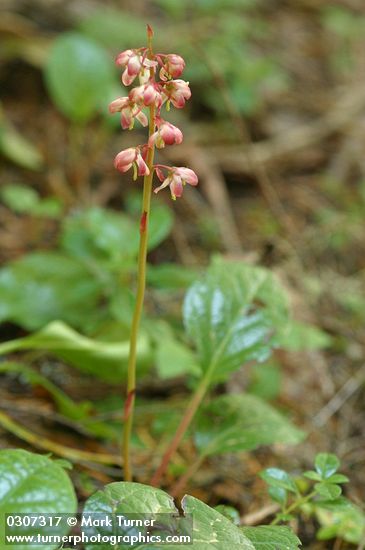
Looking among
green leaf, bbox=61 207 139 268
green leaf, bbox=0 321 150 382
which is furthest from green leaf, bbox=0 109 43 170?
green leaf, bbox=0 321 150 382

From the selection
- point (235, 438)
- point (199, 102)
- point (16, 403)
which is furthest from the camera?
point (199, 102)

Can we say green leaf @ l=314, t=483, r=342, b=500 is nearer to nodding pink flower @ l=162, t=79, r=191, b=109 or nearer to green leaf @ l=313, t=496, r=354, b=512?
green leaf @ l=313, t=496, r=354, b=512

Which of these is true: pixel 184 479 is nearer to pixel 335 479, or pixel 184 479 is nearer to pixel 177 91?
pixel 335 479

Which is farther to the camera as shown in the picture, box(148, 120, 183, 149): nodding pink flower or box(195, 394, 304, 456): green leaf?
box(195, 394, 304, 456): green leaf

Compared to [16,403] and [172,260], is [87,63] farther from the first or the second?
[16,403]

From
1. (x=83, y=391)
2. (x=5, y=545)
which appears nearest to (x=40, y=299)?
(x=83, y=391)
